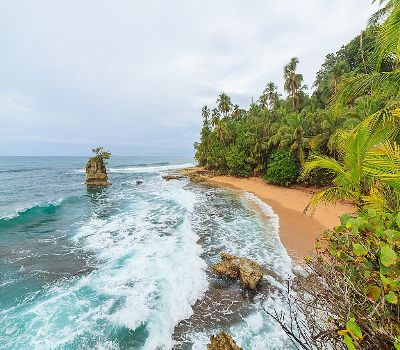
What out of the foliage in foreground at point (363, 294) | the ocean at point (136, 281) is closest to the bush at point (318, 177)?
the ocean at point (136, 281)

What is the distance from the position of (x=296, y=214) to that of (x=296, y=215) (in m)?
0.30

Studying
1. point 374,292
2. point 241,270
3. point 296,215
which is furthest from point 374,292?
point 296,215

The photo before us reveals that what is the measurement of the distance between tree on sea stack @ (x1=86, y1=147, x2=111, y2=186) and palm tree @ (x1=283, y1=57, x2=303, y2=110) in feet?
102

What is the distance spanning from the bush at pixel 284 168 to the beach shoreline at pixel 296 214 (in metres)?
1.06

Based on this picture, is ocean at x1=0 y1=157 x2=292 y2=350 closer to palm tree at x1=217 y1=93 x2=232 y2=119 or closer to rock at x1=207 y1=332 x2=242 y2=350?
rock at x1=207 y1=332 x2=242 y2=350

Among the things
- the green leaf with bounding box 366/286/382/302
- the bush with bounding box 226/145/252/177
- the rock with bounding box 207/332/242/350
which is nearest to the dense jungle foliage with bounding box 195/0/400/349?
the green leaf with bounding box 366/286/382/302

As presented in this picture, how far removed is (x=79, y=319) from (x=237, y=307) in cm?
538

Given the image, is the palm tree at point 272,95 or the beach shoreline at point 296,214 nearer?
the beach shoreline at point 296,214

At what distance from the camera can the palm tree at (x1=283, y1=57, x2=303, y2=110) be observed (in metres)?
39.9

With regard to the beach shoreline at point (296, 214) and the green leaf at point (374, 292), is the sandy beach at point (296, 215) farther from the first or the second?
the green leaf at point (374, 292)

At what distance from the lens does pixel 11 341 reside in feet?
25.4

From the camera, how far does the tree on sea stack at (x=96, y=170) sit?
136ft

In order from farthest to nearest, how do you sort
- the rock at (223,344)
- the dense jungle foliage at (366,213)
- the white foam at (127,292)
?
the white foam at (127,292) < the rock at (223,344) < the dense jungle foliage at (366,213)

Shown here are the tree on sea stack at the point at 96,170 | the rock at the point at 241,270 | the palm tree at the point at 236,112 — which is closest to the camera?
the rock at the point at 241,270
